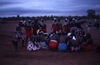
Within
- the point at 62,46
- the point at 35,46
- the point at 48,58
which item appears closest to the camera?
the point at 48,58

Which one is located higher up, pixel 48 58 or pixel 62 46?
pixel 62 46

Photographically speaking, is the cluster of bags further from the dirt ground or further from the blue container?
the blue container

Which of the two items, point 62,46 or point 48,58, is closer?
point 48,58

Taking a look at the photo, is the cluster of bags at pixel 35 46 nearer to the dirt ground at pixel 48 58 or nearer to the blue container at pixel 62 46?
the dirt ground at pixel 48 58

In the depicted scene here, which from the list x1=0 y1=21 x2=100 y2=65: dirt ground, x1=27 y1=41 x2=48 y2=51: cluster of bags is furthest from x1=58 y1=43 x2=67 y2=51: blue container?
x1=27 y1=41 x2=48 y2=51: cluster of bags

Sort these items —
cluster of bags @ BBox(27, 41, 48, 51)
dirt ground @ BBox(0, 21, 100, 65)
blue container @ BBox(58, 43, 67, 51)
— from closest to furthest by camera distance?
1. dirt ground @ BBox(0, 21, 100, 65)
2. blue container @ BBox(58, 43, 67, 51)
3. cluster of bags @ BBox(27, 41, 48, 51)

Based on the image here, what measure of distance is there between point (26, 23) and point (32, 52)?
2.82 m

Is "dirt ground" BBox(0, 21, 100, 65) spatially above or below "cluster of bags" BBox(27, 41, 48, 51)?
below

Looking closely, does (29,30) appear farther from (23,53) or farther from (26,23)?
(23,53)

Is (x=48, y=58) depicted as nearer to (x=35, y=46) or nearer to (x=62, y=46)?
(x=62, y=46)

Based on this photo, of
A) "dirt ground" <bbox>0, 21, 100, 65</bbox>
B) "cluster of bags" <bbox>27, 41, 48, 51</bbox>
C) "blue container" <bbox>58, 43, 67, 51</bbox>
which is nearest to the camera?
"dirt ground" <bbox>0, 21, 100, 65</bbox>

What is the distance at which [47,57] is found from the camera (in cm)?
1058

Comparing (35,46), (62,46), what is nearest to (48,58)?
(62,46)

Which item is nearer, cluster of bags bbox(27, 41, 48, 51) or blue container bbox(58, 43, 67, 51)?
blue container bbox(58, 43, 67, 51)
